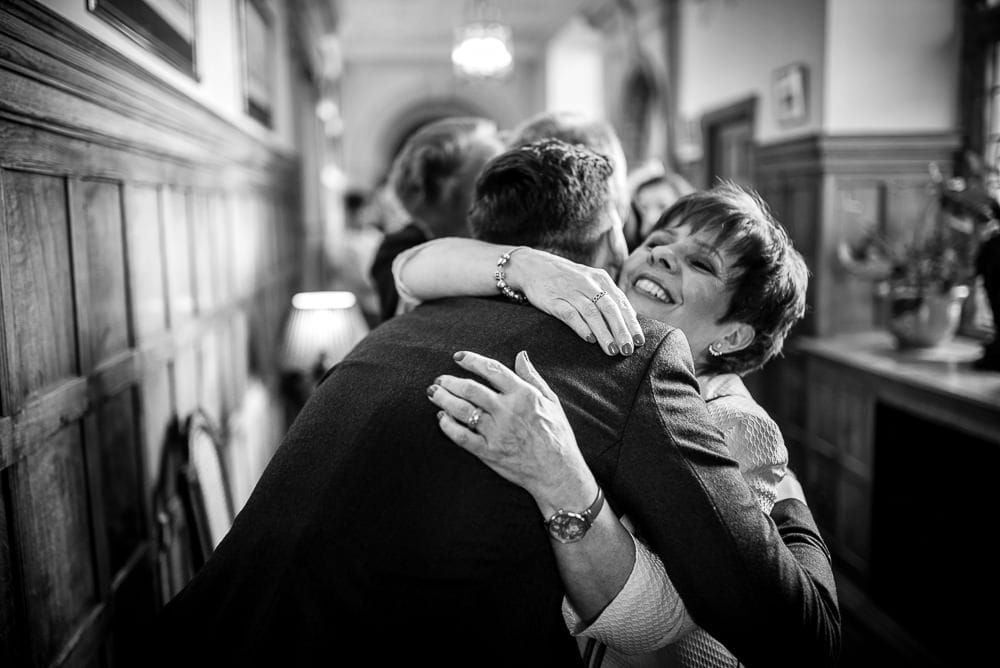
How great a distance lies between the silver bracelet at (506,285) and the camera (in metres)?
1.41

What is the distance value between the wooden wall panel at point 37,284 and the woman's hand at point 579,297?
2.64 ft

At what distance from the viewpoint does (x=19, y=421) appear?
136cm

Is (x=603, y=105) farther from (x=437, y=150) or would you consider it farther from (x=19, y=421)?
(x=19, y=421)

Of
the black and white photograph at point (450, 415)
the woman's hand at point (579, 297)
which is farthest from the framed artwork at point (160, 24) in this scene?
the woman's hand at point (579, 297)

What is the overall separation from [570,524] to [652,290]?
58 centimetres

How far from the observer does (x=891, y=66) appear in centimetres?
461

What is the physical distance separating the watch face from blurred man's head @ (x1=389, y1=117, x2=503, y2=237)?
51.4 inches

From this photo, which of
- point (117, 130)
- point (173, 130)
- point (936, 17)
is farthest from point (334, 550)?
point (936, 17)

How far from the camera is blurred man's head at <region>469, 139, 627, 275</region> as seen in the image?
57.1 inches

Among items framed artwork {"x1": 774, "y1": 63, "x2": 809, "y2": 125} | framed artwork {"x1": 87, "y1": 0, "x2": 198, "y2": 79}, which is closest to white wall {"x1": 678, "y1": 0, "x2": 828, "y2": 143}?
framed artwork {"x1": 774, "y1": 63, "x2": 809, "y2": 125}

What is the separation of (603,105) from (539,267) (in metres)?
10.7

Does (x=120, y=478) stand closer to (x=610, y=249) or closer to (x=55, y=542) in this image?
(x=55, y=542)

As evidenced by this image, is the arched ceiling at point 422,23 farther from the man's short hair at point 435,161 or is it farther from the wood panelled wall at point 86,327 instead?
the wood panelled wall at point 86,327

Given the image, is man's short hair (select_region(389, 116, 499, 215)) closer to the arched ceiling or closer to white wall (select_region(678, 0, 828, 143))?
white wall (select_region(678, 0, 828, 143))
